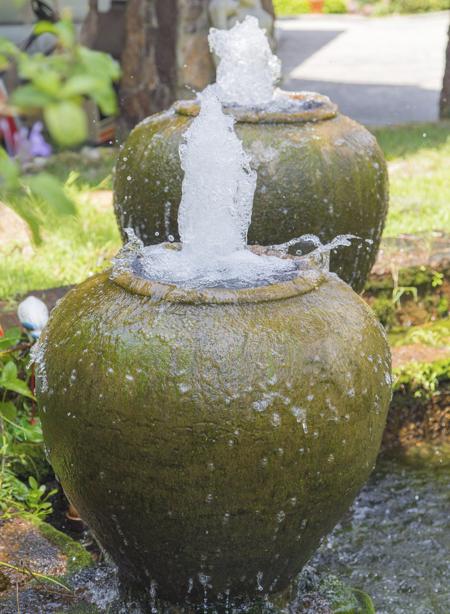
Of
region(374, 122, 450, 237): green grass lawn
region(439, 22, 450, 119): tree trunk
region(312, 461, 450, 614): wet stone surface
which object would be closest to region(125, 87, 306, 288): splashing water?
region(312, 461, 450, 614): wet stone surface

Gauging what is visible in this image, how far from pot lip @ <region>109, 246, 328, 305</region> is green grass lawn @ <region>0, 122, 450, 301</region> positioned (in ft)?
4.46

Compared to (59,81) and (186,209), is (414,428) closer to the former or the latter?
(186,209)

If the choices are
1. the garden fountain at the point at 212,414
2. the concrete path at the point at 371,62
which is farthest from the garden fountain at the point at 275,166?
the concrete path at the point at 371,62

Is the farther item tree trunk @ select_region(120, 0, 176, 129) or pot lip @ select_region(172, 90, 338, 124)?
tree trunk @ select_region(120, 0, 176, 129)

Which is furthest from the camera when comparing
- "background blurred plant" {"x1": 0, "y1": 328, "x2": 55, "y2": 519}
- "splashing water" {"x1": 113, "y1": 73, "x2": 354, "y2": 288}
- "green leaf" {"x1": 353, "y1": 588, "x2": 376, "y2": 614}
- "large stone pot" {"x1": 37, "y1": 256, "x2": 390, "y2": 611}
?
"background blurred plant" {"x1": 0, "y1": 328, "x2": 55, "y2": 519}

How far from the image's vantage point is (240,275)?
283 cm

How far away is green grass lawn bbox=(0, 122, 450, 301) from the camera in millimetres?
5816

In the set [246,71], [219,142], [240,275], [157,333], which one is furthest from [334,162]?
[157,333]

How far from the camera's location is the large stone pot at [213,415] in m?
2.50

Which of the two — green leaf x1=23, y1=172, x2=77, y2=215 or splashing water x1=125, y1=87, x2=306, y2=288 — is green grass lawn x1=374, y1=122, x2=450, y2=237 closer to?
splashing water x1=125, y1=87, x2=306, y2=288

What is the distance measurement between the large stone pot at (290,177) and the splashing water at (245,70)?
19cm

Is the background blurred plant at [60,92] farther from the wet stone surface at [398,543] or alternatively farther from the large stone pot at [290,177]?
the large stone pot at [290,177]

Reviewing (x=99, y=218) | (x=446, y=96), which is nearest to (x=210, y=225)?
(x=99, y=218)

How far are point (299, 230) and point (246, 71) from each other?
0.87m
